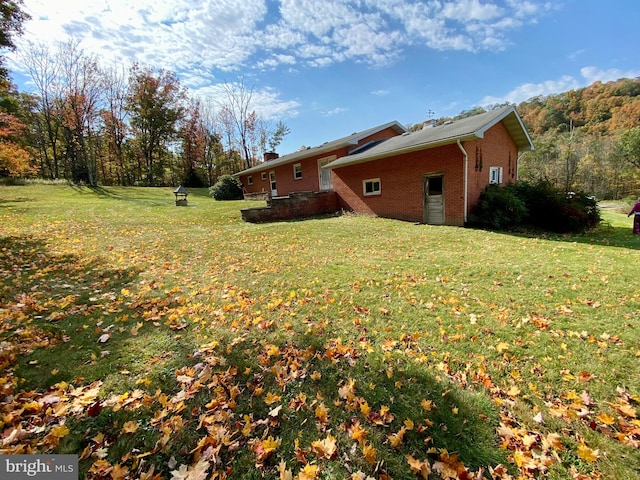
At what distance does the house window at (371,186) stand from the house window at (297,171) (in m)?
6.86

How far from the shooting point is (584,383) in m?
2.39

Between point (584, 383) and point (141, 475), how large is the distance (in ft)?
11.2

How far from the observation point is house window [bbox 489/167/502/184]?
1171cm

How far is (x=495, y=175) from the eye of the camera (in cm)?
1207

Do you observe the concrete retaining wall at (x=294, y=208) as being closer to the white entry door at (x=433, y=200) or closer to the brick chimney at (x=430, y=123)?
the white entry door at (x=433, y=200)

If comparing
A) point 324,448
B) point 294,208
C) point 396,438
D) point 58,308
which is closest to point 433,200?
point 294,208

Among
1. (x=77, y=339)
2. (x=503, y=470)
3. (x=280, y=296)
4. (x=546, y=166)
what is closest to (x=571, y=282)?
(x=503, y=470)

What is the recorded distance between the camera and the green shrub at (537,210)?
10.0m

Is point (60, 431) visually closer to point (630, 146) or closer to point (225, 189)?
point (225, 189)

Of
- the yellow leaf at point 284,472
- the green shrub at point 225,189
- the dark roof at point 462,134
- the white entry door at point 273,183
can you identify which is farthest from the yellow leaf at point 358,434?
the green shrub at point 225,189

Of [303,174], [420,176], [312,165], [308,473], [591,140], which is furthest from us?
[591,140]

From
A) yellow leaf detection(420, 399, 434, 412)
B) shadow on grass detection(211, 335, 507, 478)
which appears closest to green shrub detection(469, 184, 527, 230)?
shadow on grass detection(211, 335, 507, 478)

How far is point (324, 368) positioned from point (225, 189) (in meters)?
22.5

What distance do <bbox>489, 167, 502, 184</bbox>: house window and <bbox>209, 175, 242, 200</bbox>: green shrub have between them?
18.7 m
